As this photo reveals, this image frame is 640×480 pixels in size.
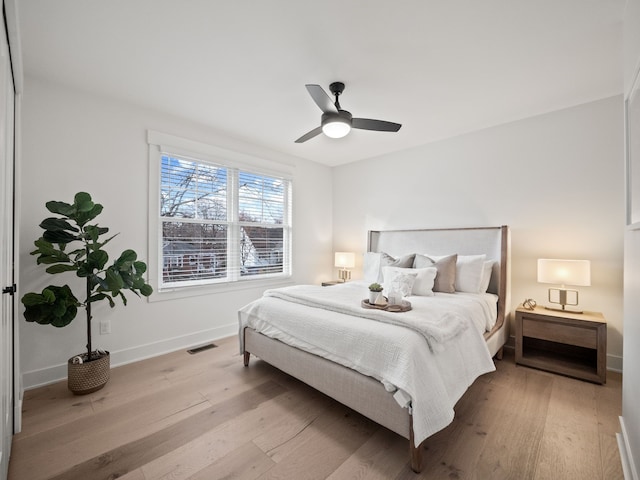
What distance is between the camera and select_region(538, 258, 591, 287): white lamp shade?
8.49 feet

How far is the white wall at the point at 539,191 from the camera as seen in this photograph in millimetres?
2742

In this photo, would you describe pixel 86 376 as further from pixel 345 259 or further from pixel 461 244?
pixel 461 244

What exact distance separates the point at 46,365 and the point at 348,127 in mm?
3245

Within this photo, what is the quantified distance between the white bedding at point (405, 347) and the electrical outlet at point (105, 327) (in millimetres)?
1362

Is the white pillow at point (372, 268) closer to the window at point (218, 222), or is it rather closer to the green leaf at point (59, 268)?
the window at point (218, 222)

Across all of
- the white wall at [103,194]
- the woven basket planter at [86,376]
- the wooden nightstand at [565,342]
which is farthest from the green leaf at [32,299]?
the wooden nightstand at [565,342]

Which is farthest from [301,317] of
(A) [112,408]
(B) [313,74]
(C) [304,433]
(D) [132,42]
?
(D) [132,42]

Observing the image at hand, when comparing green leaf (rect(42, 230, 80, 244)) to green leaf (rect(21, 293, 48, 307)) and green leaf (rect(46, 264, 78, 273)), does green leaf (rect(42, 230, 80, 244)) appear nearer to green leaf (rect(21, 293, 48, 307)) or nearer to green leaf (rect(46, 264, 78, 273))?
green leaf (rect(46, 264, 78, 273))

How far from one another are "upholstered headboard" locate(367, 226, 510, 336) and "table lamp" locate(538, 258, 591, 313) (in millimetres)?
384

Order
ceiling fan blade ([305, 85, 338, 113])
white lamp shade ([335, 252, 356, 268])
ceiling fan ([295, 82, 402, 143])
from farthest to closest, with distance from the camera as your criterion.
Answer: white lamp shade ([335, 252, 356, 268])
ceiling fan ([295, 82, 402, 143])
ceiling fan blade ([305, 85, 338, 113])

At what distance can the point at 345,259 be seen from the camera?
15.1 feet

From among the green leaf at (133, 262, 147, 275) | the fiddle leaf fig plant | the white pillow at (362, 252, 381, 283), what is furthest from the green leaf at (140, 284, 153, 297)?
the white pillow at (362, 252, 381, 283)

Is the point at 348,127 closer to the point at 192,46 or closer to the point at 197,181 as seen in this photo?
the point at 192,46

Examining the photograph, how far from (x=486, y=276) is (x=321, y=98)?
8.10ft
